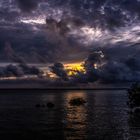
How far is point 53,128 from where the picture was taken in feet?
311

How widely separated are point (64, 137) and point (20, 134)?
11812 millimetres

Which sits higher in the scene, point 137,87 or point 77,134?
point 137,87

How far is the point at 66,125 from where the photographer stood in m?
102

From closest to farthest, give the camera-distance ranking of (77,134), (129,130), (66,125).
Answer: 1. (77,134)
2. (129,130)
3. (66,125)

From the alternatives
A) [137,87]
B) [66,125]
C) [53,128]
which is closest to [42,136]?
[53,128]

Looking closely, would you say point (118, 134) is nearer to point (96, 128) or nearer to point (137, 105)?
point (96, 128)

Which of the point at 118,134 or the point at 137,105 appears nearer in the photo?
the point at 118,134

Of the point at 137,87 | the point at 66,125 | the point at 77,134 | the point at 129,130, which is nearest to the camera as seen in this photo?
the point at 77,134

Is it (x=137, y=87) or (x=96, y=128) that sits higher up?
(x=137, y=87)

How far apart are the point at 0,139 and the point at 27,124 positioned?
86.3ft

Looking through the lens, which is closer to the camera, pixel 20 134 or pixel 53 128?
pixel 20 134

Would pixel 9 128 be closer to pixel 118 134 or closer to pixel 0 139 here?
pixel 0 139

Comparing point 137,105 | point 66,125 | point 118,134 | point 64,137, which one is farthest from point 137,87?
point 64,137

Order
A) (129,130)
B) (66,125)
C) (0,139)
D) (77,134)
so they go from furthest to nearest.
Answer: (66,125) < (129,130) < (77,134) < (0,139)
